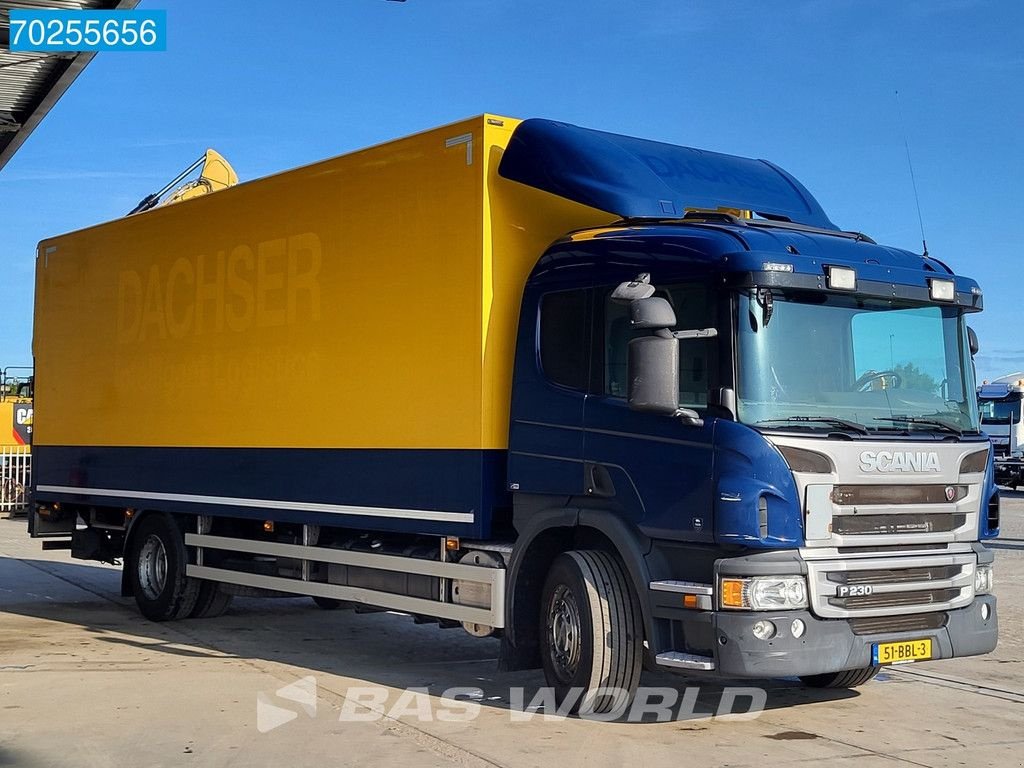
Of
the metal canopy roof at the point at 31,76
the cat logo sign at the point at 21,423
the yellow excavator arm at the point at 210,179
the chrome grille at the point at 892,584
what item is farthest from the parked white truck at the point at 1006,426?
the chrome grille at the point at 892,584

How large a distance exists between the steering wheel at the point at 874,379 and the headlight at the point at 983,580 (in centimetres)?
125

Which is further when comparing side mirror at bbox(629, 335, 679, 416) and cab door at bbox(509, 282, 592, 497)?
cab door at bbox(509, 282, 592, 497)

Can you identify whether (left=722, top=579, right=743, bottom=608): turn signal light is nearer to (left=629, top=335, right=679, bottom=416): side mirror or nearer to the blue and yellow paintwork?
(left=629, top=335, right=679, bottom=416): side mirror

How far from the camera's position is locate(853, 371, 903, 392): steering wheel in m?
7.49

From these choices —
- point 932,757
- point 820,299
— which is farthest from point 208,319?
point 932,757

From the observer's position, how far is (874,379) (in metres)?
7.56

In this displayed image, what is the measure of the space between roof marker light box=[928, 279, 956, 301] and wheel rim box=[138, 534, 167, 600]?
7552mm

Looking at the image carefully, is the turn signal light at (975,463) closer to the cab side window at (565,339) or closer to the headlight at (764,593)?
the headlight at (764,593)

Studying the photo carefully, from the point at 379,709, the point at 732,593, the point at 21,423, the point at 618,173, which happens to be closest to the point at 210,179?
the point at 618,173

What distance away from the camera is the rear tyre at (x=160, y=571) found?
39.0 ft

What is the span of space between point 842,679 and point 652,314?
3.33 metres

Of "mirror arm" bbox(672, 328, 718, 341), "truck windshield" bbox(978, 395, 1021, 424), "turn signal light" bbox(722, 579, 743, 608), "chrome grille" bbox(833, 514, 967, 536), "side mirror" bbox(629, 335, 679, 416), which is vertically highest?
"truck windshield" bbox(978, 395, 1021, 424)

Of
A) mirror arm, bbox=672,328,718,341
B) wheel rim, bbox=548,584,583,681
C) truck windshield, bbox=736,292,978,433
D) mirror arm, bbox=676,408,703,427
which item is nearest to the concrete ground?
wheel rim, bbox=548,584,583,681

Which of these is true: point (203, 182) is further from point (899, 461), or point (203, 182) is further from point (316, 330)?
point (899, 461)
